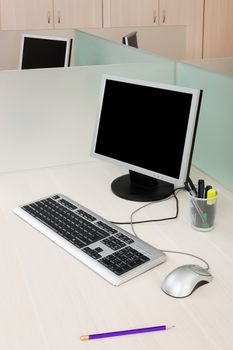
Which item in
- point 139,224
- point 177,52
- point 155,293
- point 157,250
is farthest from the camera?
point 177,52

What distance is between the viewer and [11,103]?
180 centimetres

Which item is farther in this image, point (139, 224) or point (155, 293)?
point (139, 224)

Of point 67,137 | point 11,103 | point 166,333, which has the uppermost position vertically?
point 11,103

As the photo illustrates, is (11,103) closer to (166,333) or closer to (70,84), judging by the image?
(70,84)

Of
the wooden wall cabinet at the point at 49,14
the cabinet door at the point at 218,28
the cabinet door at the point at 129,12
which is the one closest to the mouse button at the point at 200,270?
the wooden wall cabinet at the point at 49,14

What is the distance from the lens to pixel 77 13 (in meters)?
4.50

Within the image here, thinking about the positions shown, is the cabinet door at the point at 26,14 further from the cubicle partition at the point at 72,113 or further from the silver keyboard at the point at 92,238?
→ the silver keyboard at the point at 92,238

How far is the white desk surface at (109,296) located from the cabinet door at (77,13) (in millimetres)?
3312

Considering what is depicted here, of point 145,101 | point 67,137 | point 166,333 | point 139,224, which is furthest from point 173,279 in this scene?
point 67,137

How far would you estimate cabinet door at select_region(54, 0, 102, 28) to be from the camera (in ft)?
14.6

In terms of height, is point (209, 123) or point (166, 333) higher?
point (209, 123)

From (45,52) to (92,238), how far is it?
1.80 metres

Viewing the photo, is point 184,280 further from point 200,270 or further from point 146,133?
point 146,133

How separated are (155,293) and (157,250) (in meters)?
0.16
